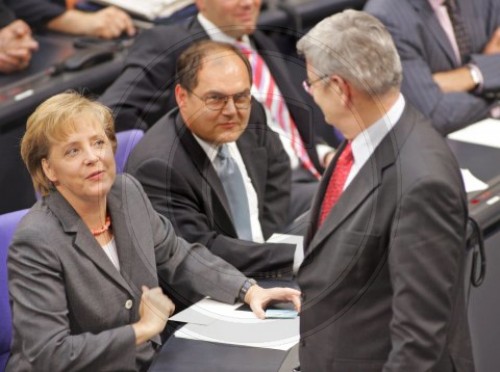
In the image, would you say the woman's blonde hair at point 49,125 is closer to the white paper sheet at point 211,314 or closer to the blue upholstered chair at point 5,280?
the blue upholstered chair at point 5,280

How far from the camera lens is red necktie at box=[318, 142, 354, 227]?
197cm

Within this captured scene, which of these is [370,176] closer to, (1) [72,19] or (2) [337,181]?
(2) [337,181]

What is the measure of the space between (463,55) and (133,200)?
194cm

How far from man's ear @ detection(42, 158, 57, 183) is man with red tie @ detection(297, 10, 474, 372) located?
0.58m

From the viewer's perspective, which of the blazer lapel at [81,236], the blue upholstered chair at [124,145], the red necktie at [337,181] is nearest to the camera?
the red necktie at [337,181]

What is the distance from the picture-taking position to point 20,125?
10.9 feet

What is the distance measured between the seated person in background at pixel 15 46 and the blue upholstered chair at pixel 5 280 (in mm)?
1332

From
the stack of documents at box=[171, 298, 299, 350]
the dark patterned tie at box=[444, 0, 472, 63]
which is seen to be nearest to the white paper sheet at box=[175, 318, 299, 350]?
the stack of documents at box=[171, 298, 299, 350]

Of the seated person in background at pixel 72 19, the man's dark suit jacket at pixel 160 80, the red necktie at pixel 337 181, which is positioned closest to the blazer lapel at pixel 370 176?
the red necktie at pixel 337 181

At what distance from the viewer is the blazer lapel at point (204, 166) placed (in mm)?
2373

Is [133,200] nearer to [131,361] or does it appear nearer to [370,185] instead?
[131,361]

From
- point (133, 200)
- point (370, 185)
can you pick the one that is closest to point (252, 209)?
point (133, 200)

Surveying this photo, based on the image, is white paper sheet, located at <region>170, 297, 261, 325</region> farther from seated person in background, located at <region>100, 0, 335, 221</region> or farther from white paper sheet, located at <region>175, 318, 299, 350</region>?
seated person in background, located at <region>100, 0, 335, 221</region>

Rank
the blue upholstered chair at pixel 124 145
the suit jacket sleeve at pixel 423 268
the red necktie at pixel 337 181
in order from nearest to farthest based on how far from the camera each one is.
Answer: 1. the suit jacket sleeve at pixel 423 268
2. the red necktie at pixel 337 181
3. the blue upholstered chair at pixel 124 145
